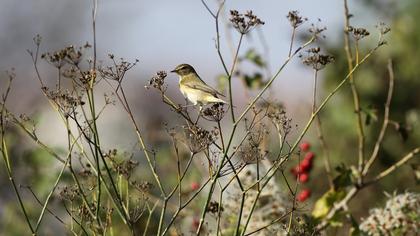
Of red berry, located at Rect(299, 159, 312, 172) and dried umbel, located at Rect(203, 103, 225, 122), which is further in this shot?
red berry, located at Rect(299, 159, 312, 172)

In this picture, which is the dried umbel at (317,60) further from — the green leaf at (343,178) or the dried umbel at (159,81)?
the green leaf at (343,178)

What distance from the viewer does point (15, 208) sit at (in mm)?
6004

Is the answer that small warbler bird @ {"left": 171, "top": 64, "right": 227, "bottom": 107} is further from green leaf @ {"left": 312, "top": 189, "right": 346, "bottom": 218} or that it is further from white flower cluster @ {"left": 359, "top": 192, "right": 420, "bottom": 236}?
white flower cluster @ {"left": 359, "top": 192, "right": 420, "bottom": 236}

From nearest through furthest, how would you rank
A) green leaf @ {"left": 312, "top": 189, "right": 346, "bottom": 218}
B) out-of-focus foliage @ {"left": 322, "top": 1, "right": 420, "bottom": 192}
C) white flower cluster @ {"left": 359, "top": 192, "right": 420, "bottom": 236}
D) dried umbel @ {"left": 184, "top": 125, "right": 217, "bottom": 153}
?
dried umbel @ {"left": 184, "top": 125, "right": 217, "bottom": 153}, white flower cluster @ {"left": 359, "top": 192, "right": 420, "bottom": 236}, green leaf @ {"left": 312, "top": 189, "right": 346, "bottom": 218}, out-of-focus foliage @ {"left": 322, "top": 1, "right": 420, "bottom": 192}

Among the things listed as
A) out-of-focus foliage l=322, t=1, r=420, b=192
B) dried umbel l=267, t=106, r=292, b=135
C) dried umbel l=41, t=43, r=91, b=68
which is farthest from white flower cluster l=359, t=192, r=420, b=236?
out-of-focus foliage l=322, t=1, r=420, b=192

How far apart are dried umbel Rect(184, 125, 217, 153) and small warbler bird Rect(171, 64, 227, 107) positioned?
1000 mm

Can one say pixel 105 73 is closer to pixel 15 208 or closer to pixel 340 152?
pixel 15 208

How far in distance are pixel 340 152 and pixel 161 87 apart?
567 centimetres

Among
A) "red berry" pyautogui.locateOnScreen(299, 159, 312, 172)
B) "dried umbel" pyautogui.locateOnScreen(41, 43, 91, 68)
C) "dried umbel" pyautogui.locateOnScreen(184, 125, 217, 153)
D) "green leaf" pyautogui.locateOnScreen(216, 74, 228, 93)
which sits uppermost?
"green leaf" pyautogui.locateOnScreen(216, 74, 228, 93)

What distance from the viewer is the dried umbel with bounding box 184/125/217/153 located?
2.71 meters

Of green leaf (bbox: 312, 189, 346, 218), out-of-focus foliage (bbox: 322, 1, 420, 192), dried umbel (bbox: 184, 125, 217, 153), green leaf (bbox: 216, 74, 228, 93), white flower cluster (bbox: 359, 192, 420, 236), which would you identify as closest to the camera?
dried umbel (bbox: 184, 125, 217, 153)

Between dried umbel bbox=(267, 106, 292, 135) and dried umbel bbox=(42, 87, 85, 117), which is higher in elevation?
dried umbel bbox=(267, 106, 292, 135)

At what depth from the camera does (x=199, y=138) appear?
2.72m

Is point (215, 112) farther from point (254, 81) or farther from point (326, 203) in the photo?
point (254, 81)
